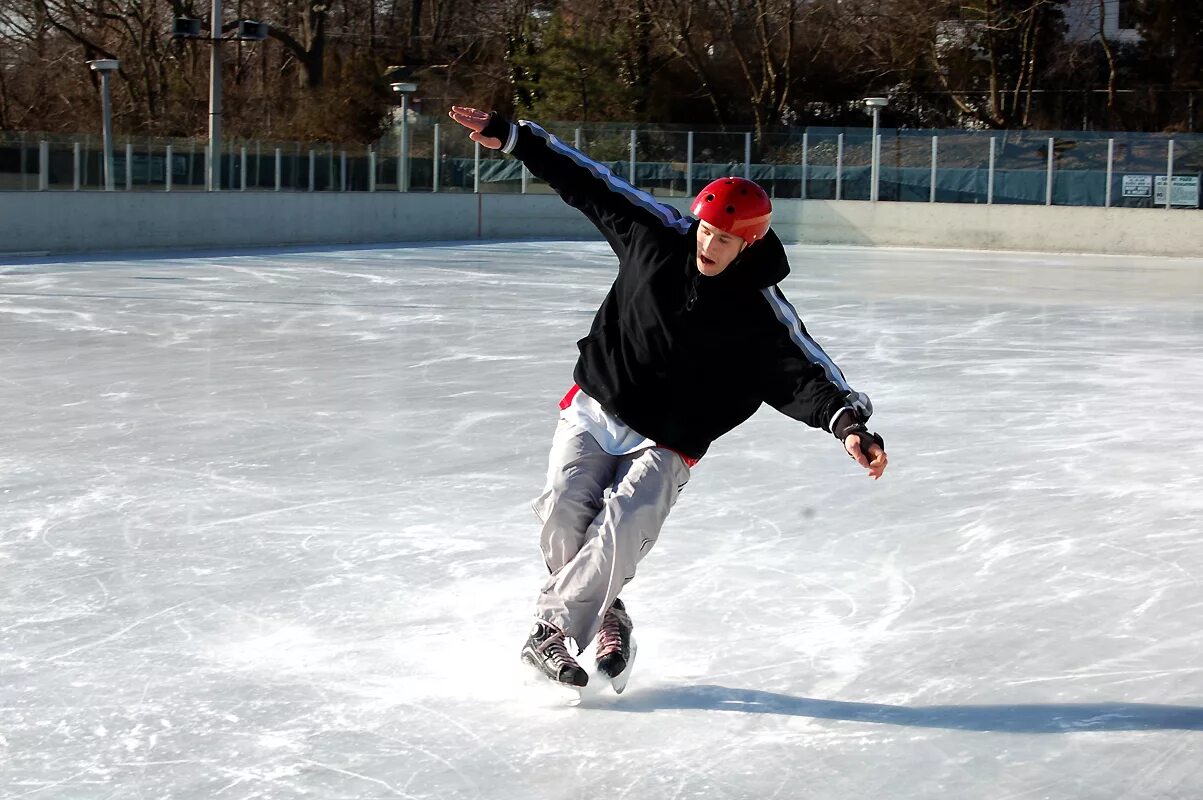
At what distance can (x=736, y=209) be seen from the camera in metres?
3.36

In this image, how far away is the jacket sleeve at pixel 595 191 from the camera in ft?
12.1

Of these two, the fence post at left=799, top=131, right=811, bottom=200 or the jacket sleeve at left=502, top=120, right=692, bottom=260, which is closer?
the jacket sleeve at left=502, top=120, right=692, bottom=260

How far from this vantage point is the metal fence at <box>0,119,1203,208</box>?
23.9 m

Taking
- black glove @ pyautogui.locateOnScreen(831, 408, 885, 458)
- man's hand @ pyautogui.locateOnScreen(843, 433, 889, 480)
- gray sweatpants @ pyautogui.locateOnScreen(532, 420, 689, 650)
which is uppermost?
black glove @ pyautogui.locateOnScreen(831, 408, 885, 458)

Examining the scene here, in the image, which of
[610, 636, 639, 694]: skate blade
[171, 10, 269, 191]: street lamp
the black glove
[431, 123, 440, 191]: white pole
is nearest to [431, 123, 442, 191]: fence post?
[431, 123, 440, 191]: white pole

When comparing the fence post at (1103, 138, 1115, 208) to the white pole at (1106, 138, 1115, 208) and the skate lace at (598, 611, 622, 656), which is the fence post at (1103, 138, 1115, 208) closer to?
the white pole at (1106, 138, 1115, 208)

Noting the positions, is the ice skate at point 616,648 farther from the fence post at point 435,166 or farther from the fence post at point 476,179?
the fence post at point 476,179

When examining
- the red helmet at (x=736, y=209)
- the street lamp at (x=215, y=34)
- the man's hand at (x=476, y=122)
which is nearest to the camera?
the red helmet at (x=736, y=209)

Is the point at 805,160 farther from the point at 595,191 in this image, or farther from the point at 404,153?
the point at 595,191

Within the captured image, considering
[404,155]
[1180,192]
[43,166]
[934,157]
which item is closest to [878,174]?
[934,157]

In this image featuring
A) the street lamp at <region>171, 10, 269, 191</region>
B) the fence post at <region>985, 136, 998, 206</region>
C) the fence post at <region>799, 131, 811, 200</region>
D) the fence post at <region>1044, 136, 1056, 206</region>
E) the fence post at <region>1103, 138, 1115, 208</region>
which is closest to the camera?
the street lamp at <region>171, 10, 269, 191</region>

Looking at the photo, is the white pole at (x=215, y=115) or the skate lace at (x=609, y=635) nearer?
the skate lace at (x=609, y=635)

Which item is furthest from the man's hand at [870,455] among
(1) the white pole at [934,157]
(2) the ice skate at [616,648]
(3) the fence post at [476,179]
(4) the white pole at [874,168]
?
(4) the white pole at [874,168]

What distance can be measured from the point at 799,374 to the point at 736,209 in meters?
0.43
